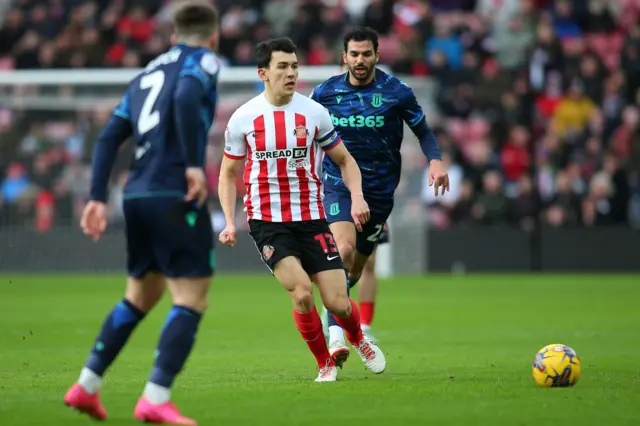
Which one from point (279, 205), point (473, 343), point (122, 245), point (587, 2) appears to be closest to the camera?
point (279, 205)

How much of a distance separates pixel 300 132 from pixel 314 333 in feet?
4.32

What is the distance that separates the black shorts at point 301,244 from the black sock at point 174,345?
1.92 m

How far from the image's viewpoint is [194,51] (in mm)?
6215

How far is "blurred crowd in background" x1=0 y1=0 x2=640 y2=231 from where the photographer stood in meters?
21.9

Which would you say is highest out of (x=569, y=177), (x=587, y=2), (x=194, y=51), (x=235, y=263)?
(x=587, y=2)

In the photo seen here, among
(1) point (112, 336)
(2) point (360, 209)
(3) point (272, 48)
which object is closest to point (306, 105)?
(3) point (272, 48)

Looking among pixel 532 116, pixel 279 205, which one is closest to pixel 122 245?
pixel 532 116

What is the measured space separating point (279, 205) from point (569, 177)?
49.7ft

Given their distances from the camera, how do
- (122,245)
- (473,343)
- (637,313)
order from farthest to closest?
1. (122,245)
2. (637,313)
3. (473,343)

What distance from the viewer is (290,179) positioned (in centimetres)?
823

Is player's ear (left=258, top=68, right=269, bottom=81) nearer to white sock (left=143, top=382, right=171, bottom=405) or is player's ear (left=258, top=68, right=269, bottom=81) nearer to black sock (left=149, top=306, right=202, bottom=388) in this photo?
black sock (left=149, top=306, right=202, bottom=388)

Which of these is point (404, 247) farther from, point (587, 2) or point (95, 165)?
point (95, 165)

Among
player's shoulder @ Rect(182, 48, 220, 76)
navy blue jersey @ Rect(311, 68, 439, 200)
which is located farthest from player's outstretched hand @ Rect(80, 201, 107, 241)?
navy blue jersey @ Rect(311, 68, 439, 200)

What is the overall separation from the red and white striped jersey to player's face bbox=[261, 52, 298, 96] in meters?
0.16
